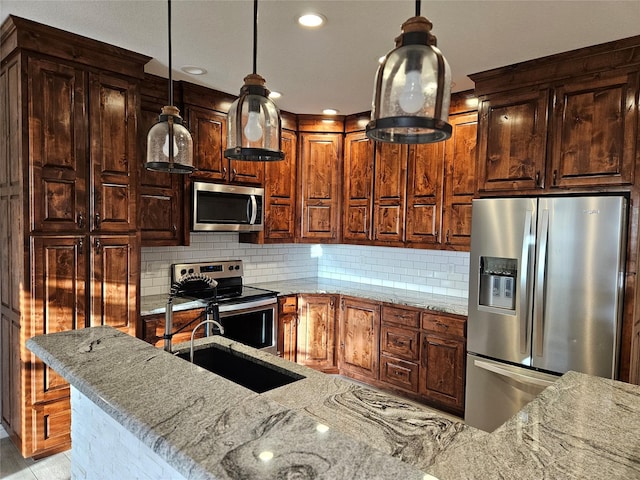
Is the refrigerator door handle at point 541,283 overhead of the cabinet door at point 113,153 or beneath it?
beneath

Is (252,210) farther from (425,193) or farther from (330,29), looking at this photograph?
(330,29)

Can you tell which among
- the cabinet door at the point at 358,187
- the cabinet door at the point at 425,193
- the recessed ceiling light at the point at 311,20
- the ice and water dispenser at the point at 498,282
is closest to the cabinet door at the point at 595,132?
the ice and water dispenser at the point at 498,282

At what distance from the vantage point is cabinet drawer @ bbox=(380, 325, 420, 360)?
345 centimetres

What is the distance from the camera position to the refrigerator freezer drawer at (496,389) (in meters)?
2.63

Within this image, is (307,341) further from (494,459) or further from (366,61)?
(494,459)

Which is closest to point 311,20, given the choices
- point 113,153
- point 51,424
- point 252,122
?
point 252,122

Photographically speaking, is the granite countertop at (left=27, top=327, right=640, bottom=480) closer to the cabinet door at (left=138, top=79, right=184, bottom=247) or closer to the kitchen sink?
the kitchen sink

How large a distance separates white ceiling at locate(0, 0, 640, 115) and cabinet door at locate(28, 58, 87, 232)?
1.01ft

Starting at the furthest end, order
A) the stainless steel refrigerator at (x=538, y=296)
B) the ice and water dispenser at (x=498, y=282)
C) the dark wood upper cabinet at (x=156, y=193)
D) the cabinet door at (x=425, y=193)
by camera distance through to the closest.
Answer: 1. the cabinet door at (x=425, y=193)
2. the dark wood upper cabinet at (x=156, y=193)
3. the ice and water dispenser at (x=498, y=282)
4. the stainless steel refrigerator at (x=538, y=296)

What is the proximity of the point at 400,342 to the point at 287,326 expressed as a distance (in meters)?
1.06

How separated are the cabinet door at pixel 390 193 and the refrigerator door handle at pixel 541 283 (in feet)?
4.46

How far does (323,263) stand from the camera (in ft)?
16.3

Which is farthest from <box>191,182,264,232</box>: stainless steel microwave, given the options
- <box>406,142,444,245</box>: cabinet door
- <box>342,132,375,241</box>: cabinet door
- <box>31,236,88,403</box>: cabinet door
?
<box>406,142,444,245</box>: cabinet door

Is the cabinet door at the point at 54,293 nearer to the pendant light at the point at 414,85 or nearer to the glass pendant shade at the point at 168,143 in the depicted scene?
the glass pendant shade at the point at 168,143
